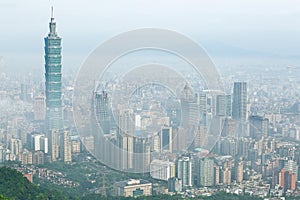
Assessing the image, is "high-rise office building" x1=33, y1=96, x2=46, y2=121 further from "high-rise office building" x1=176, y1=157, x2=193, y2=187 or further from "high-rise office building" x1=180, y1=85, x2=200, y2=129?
"high-rise office building" x1=180, y1=85, x2=200, y2=129

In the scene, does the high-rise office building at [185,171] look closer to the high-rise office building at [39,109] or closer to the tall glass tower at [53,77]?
the tall glass tower at [53,77]

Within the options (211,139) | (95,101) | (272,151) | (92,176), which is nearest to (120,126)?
(95,101)

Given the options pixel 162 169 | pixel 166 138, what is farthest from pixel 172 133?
pixel 162 169

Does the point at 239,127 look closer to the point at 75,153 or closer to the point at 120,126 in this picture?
the point at 75,153

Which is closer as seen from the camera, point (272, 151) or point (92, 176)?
point (92, 176)

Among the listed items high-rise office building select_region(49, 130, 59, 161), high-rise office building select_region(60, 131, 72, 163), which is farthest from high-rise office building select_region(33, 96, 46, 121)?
high-rise office building select_region(60, 131, 72, 163)

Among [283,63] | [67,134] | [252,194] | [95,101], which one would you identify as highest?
[283,63]

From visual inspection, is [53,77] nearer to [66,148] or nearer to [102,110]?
[66,148]
